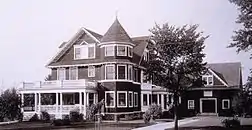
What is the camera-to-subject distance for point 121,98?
6.98 meters

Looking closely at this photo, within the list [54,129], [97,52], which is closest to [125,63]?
[97,52]

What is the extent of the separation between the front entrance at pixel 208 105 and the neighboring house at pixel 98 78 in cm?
60

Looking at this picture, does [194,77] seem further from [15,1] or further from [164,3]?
[15,1]

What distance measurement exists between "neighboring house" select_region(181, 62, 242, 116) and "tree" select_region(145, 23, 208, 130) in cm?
16

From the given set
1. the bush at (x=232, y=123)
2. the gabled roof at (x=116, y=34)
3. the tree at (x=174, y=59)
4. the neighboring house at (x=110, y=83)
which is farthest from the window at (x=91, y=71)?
the bush at (x=232, y=123)

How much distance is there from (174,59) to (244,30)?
46.3 inches

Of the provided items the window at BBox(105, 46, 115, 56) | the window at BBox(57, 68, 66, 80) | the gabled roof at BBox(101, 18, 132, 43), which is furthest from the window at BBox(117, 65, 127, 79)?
the window at BBox(57, 68, 66, 80)

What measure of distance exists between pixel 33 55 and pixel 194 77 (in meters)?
2.52

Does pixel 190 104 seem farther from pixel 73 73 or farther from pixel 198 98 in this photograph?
pixel 73 73

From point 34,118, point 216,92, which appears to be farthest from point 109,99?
point 216,92

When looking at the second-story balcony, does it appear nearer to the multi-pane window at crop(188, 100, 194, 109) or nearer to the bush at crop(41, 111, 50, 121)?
the bush at crop(41, 111, 50, 121)

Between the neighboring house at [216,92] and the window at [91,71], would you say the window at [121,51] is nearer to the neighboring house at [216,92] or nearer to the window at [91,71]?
the window at [91,71]

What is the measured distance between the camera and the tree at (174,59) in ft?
20.8

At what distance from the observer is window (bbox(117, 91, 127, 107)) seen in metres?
6.74
